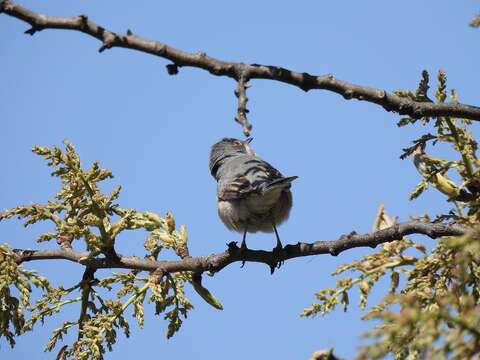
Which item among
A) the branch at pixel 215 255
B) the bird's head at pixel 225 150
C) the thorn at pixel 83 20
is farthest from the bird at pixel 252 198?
the thorn at pixel 83 20

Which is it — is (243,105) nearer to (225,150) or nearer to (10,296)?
(10,296)

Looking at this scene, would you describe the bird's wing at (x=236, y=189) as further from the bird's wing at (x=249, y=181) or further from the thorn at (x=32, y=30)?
the thorn at (x=32, y=30)

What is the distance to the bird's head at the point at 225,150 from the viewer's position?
8648 mm

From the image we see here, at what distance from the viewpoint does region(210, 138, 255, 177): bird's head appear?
28.4ft

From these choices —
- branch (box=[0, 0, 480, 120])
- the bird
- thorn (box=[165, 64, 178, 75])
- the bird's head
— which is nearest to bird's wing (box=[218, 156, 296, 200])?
the bird

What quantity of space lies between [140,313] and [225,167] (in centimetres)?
395

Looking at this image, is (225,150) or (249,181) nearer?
(249,181)

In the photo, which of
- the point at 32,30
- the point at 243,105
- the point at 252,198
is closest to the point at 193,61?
the point at 243,105

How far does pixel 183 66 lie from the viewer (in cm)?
294

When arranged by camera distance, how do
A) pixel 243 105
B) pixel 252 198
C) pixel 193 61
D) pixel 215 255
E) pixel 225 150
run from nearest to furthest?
1. pixel 243 105
2. pixel 193 61
3. pixel 215 255
4. pixel 252 198
5. pixel 225 150

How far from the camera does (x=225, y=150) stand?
352 inches

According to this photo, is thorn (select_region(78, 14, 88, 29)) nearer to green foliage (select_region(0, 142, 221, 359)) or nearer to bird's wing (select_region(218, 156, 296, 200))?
green foliage (select_region(0, 142, 221, 359))

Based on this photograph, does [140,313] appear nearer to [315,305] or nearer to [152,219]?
[152,219]

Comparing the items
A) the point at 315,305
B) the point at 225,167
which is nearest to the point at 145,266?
the point at 315,305
